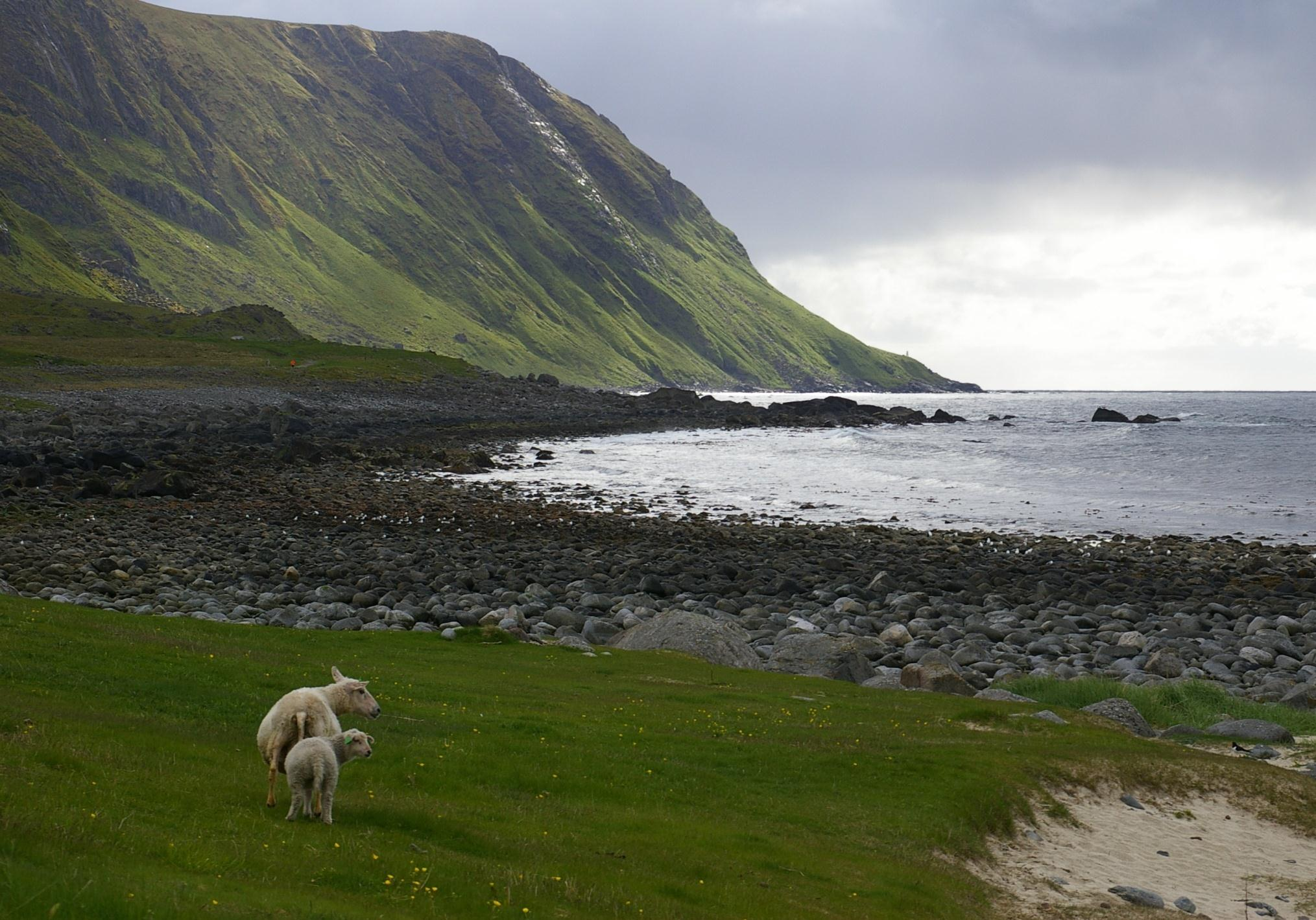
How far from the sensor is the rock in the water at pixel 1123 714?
2794 cm

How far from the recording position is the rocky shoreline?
3588cm

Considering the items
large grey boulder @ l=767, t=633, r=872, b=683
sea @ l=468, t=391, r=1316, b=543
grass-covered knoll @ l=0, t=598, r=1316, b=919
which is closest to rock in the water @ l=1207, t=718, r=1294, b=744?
grass-covered knoll @ l=0, t=598, r=1316, b=919

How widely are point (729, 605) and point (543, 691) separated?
61.0ft

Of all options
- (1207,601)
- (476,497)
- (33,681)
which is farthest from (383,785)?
(476,497)

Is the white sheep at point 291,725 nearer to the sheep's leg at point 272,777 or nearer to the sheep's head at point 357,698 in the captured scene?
the sheep's leg at point 272,777

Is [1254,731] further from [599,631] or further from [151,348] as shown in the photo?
[151,348]

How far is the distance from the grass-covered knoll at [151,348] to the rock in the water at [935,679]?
108 meters

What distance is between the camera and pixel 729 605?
43938 millimetres

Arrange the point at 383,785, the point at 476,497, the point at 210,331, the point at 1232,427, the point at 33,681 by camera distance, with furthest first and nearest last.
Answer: the point at 210,331, the point at 1232,427, the point at 476,497, the point at 33,681, the point at 383,785

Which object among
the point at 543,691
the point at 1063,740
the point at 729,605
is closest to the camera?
the point at 1063,740

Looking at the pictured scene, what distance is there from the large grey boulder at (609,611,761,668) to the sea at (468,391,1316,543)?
33.3 metres

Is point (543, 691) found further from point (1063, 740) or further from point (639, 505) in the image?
point (639, 505)

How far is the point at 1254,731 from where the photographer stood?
1066 inches

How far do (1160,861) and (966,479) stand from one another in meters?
79.8
